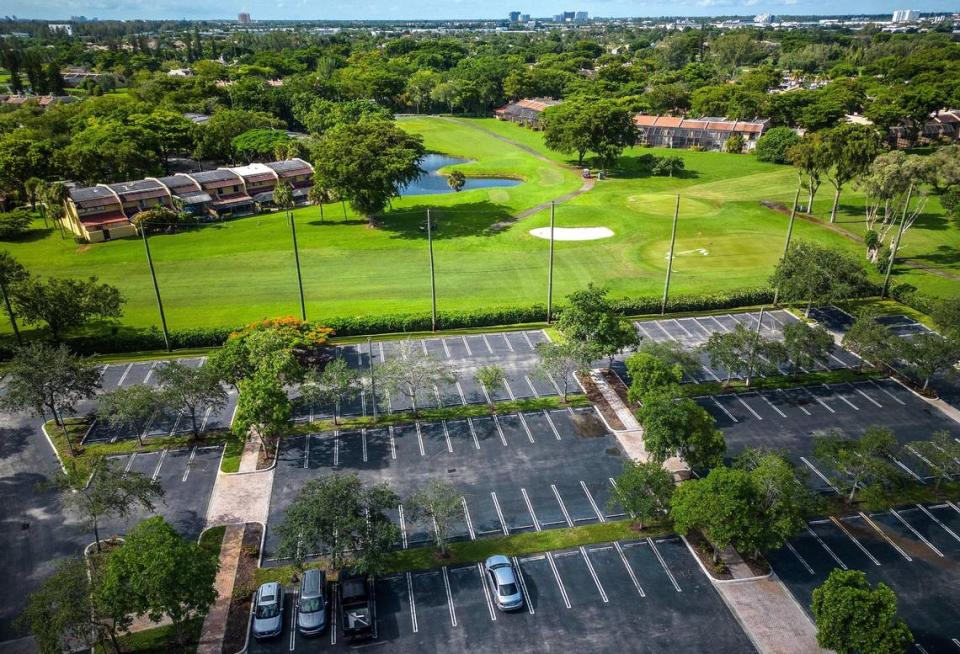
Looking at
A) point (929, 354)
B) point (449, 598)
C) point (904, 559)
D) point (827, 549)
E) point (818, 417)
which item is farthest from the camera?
point (818, 417)

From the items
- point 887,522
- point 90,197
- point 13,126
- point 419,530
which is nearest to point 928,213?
point 887,522

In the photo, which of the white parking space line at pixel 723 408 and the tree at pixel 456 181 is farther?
the tree at pixel 456 181

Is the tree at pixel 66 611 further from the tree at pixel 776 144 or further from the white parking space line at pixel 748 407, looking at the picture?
the tree at pixel 776 144

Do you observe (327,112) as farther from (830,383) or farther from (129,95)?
(830,383)

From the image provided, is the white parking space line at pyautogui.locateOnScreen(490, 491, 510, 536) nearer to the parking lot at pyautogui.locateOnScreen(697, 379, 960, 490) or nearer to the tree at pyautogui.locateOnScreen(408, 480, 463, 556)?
the tree at pyautogui.locateOnScreen(408, 480, 463, 556)

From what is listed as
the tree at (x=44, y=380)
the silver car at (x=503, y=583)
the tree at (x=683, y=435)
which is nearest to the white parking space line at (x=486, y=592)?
the silver car at (x=503, y=583)

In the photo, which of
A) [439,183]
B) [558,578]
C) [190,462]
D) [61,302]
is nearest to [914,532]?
[558,578]

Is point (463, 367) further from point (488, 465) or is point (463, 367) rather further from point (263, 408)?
point (263, 408)
